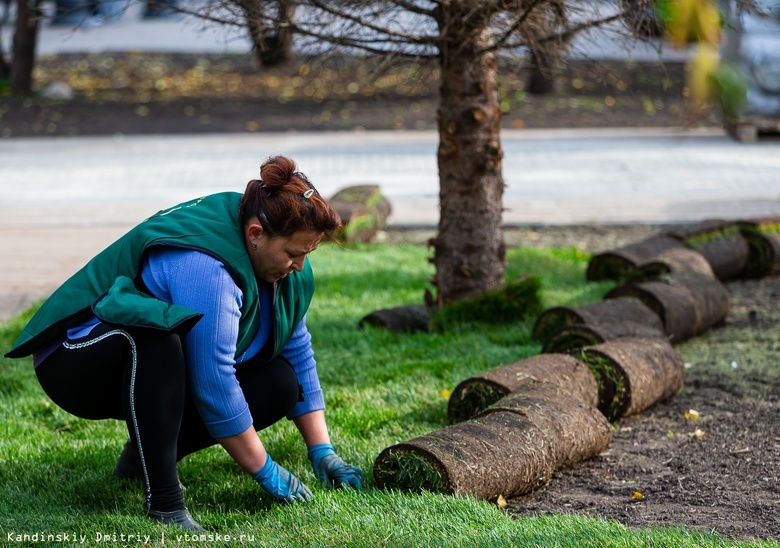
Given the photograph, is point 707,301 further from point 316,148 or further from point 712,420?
point 316,148

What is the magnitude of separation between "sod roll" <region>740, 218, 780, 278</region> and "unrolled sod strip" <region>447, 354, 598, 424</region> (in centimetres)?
335

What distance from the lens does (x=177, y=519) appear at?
3041 mm

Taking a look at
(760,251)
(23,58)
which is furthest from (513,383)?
(23,58)

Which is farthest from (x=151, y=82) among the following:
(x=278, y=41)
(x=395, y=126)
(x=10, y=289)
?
(x=278, y=41)

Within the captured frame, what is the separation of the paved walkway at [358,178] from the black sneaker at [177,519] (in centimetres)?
381

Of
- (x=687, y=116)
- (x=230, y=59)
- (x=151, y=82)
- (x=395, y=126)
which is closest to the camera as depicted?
(x=687, y=116)

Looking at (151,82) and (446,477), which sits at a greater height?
(151,82)

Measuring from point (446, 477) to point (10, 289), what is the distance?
471cm

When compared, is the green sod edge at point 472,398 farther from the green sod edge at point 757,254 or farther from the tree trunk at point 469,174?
the green sod edge at point 757,254

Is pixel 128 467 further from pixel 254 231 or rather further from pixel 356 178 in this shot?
pixel 356 178

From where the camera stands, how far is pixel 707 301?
225 inches

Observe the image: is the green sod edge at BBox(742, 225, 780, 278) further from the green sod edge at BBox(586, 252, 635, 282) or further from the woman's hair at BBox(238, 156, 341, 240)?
the woman's hair at BBox(238, 156, 341, 240)

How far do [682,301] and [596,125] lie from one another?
33.8 feet

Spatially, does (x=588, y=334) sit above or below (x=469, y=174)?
below
